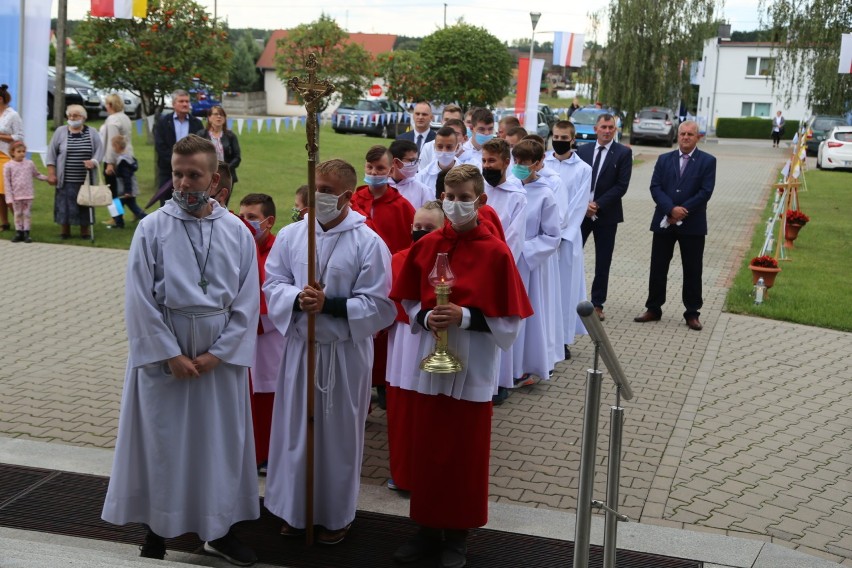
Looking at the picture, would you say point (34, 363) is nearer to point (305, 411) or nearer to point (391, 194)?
point (391, 194)

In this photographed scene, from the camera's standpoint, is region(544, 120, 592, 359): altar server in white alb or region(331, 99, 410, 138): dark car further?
region(331, 99, 410, 138): dark car

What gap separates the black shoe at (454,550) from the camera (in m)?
5.12

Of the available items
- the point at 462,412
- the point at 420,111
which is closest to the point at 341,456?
the point at 462,412

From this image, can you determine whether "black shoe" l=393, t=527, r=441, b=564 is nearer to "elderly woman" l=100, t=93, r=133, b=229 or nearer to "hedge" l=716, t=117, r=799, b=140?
"elderly woman" l=100, t=93, r=133, b=229

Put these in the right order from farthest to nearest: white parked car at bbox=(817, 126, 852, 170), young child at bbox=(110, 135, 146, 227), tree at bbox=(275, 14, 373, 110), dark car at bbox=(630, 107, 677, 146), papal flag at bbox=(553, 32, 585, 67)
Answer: dark car at bbox=(630, 107, 677, 146) < tree at bbox=(275, 14, 373, 110) < papal flag at bbox=(553, 32, 585, 67) < white parked car at bbox=(817, 126, 852, 170) < young child at bbox=(110, 135, 146, 227)

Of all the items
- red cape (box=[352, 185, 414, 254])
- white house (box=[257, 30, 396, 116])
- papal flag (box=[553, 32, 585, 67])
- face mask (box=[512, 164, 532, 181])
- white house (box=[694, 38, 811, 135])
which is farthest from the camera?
white house (box=[257, 30, 396, 116])

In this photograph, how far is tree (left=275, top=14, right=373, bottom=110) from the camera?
37.0 meters

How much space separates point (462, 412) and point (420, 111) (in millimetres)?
7622

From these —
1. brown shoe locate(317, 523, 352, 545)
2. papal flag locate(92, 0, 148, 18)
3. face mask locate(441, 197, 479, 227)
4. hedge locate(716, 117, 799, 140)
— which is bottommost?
brown shoe locate(317, 523, 352, 545)

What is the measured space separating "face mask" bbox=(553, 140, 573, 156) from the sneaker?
19.8ft

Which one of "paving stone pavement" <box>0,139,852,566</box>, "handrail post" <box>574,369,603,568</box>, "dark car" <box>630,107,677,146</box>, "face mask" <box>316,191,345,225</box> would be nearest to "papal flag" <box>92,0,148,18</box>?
"paving stone pavement" <box>0,139,852,566</box>

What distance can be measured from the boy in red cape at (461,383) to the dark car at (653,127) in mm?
42092

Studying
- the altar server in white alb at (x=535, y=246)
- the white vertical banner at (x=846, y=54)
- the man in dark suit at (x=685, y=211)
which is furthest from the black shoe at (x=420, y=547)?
the white vertical banner at (x=846, y=54)

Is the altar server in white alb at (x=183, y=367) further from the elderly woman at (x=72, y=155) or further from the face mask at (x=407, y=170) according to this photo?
the elderly woman at (x=72, y=155)
